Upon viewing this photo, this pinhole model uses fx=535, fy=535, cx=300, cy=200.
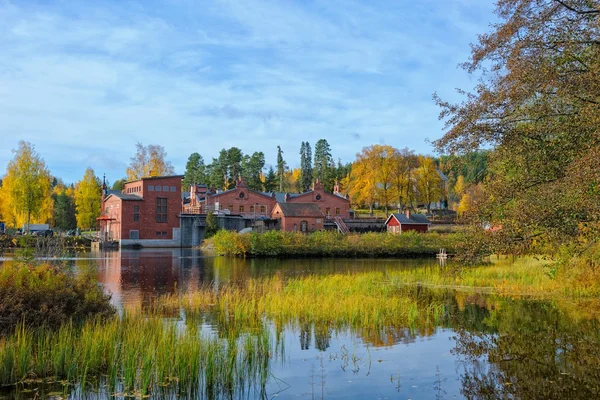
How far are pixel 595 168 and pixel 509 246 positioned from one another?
4.45 m

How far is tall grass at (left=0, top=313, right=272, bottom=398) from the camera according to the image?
8.26 meters

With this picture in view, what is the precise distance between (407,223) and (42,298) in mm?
56344

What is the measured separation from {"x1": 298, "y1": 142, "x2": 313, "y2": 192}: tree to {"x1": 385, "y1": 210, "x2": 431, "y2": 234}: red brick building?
5426 cm

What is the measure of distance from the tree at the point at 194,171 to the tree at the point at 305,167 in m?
21.8

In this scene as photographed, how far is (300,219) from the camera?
69625mm

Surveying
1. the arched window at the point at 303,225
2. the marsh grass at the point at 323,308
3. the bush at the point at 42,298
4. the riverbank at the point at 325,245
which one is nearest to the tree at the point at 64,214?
the arched window at the point at 303,225

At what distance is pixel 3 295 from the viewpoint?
10.1m

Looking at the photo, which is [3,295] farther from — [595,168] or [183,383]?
[595,168]

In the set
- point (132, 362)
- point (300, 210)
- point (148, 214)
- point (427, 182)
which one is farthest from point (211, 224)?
point (132, 362)

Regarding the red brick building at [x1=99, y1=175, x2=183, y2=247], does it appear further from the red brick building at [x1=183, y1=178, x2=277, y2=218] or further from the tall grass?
the tall grass

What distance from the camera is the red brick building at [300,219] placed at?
227ft

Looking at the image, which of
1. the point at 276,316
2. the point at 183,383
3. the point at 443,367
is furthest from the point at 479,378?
the point at 276,316

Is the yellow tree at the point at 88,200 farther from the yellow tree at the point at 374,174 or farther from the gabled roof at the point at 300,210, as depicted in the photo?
the yellow tree at the point at 374,174

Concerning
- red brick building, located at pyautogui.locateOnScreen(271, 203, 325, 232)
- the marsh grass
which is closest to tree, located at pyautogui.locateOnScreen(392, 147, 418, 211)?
red brick building, located at pyautogui.locateOnScreen(271, 203, 325, 232)
